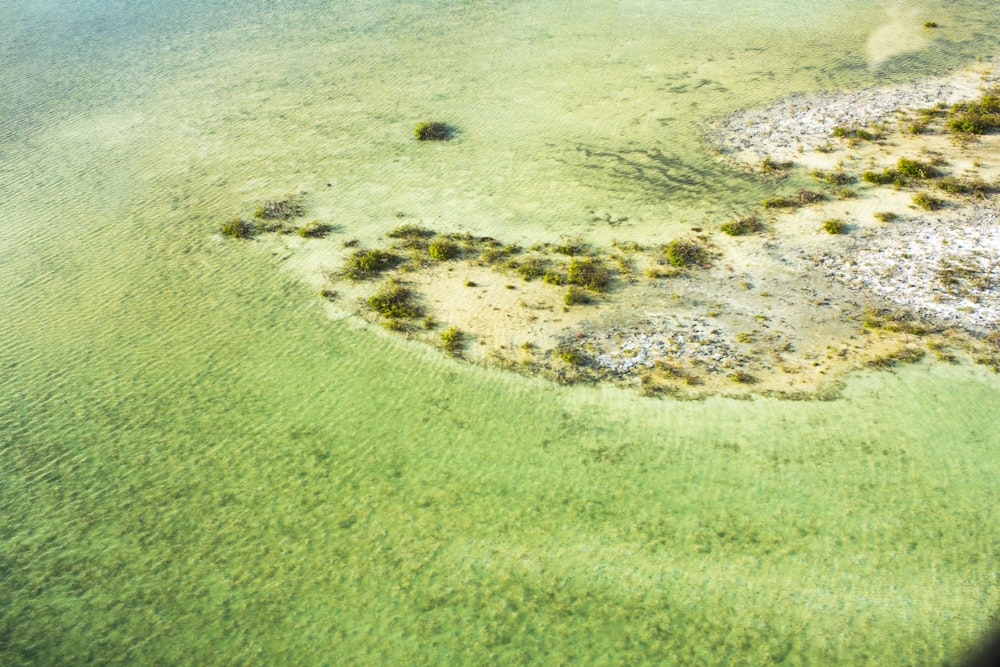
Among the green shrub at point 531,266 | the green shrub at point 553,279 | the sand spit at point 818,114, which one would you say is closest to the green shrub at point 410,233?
the green shrub at point 531,266

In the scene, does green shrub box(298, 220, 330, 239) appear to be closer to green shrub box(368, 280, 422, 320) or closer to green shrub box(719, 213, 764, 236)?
green shrub box(368, 280, 422, 320)

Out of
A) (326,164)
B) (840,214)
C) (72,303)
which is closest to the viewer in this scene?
(72,303)

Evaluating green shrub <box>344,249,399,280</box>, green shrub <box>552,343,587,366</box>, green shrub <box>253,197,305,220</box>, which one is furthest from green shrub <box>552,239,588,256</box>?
green shrub <box>253,197,305,220</box>

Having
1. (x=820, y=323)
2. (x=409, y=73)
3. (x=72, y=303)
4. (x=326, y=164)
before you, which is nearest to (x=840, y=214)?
(x=820, y=323)

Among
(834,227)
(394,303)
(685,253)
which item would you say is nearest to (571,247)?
(685,253)

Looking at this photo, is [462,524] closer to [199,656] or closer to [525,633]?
[525,633]

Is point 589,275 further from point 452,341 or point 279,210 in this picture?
point 279,210
